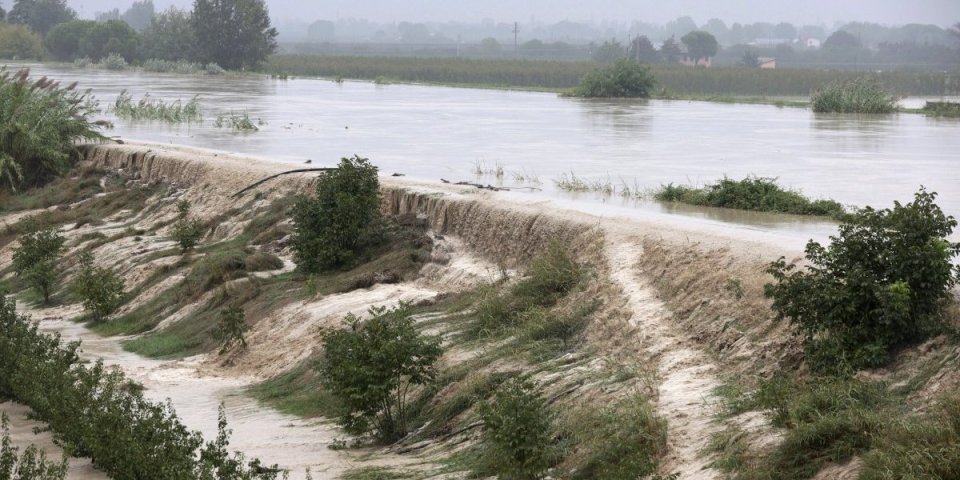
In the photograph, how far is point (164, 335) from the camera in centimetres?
2211

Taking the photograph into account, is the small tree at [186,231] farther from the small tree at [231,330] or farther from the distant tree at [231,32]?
the distant tree at [231,32]

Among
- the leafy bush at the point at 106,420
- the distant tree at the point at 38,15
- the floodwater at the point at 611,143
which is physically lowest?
the leafy bush at the point at 106,420

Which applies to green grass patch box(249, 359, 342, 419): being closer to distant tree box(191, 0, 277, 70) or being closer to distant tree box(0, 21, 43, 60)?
distant tree box(191, 0, 277, 70)

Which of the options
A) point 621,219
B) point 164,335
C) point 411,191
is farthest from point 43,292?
point 621,219

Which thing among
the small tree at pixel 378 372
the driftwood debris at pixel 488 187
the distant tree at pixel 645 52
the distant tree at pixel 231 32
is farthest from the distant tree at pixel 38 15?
the small tree at pixel 378 372

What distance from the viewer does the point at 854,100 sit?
169 feet

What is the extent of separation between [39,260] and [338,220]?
798 centimetres

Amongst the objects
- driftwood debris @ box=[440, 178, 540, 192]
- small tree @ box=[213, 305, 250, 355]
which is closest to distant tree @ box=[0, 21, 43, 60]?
driftwood debris @ box=[440, 178, 540, 192]

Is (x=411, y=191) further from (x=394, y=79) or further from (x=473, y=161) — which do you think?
(x=394, y=79)

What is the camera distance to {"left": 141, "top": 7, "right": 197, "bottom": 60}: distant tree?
106m

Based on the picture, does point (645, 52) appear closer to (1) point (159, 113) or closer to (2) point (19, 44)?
(2) point (19, 44)

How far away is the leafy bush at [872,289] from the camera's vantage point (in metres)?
11.7

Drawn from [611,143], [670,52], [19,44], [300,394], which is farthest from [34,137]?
[670,52]

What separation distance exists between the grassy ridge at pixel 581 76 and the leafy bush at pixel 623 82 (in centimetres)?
275
